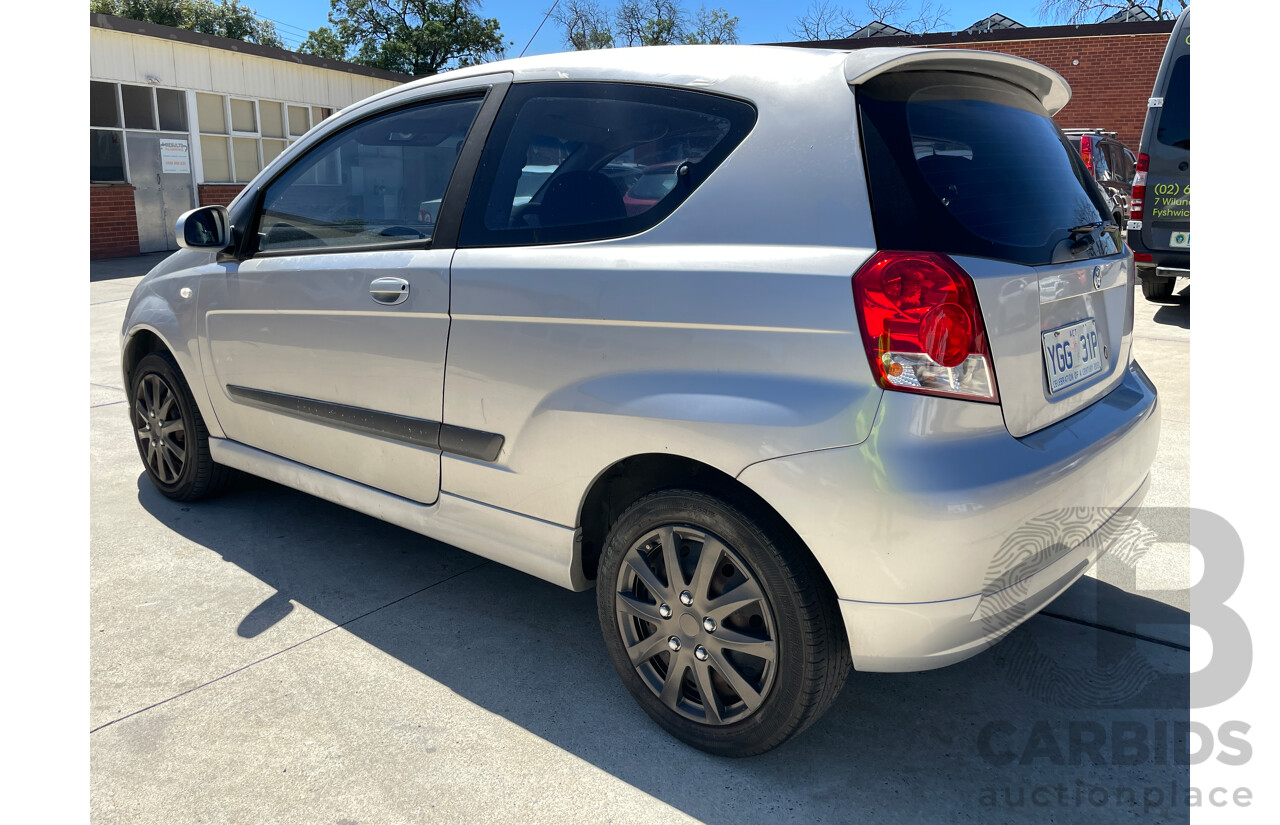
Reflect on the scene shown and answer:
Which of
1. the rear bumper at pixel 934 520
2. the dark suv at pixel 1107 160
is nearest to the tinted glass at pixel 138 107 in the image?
the dark suv at pixel 1107 160

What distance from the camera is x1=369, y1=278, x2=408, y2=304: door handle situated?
2.79 metres

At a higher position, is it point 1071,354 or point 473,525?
point 1071,354

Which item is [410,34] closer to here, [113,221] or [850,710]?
[113,221]

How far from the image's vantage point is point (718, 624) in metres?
2.25

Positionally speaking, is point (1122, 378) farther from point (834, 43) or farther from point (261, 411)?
point (834, 43)

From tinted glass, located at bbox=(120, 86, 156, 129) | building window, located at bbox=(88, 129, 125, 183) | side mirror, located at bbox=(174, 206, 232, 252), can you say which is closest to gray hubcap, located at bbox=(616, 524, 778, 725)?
side mirror, located at bbox=(174, 206, 232, 252)

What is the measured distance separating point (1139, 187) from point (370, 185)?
7.82 metres

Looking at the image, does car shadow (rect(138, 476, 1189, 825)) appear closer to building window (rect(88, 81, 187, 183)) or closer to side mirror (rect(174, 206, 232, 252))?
side mirror (rect(174, 206, 232, 252))

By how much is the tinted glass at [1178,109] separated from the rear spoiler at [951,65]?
680 centimetres

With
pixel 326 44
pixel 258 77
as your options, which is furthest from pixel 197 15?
pixel 258 77

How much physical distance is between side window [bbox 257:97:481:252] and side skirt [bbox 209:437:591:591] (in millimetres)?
839

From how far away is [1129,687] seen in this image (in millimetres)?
2652

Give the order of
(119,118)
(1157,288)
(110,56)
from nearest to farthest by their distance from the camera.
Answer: (1157,288), (110,56), (119,118)

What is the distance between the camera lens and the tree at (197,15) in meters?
42.8
